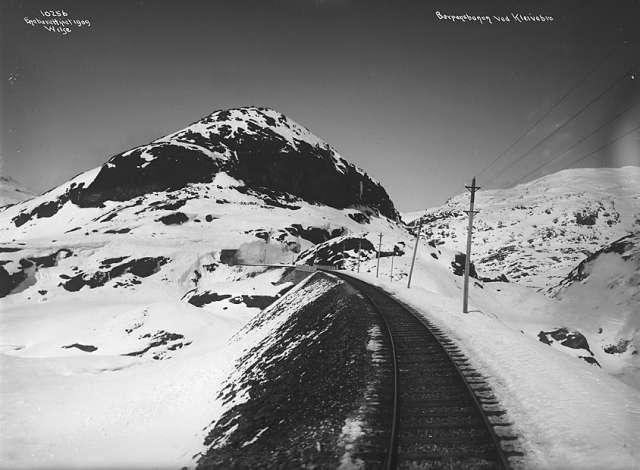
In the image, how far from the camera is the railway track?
6.83 meters

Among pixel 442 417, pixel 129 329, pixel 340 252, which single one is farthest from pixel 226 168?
pixel 442 417

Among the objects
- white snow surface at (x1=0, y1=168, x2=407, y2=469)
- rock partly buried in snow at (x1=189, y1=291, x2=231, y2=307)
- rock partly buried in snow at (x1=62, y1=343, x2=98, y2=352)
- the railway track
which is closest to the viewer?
the railway track

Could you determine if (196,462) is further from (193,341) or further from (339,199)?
(339,199)

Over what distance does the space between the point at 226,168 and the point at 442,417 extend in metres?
160

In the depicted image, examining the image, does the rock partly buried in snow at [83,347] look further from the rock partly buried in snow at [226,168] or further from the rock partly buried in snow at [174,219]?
the rock partly buried in snow at [226,168]

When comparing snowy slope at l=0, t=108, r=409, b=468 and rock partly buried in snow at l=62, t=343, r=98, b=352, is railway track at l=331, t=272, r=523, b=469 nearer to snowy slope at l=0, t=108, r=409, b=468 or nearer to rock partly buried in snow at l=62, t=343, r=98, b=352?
snowy slope at l=0, t=108, r=409, b=468

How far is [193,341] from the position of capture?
1893 inches

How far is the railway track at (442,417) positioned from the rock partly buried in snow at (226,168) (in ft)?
471

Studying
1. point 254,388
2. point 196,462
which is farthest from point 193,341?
point 196,462

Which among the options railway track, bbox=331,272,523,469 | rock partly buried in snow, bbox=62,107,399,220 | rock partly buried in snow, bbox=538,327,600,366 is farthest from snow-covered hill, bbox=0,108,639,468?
rock partly buried in snow, bbox=538,327,600,366

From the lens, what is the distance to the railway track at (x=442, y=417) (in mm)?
6828

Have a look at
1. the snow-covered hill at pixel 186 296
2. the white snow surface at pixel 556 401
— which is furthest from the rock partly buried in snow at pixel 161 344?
the white snow surface at pixel 556 401

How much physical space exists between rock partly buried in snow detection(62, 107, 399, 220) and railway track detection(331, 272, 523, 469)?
144 m

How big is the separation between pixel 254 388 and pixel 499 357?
10.3 metres
